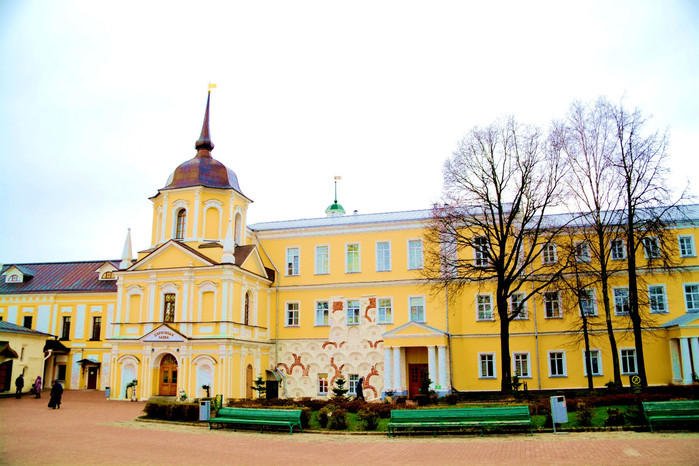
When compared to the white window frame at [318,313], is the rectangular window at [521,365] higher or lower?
lower

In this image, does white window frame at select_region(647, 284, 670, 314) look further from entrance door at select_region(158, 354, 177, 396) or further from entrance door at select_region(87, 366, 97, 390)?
entrance door at select_region(87, 366, 97, 390)

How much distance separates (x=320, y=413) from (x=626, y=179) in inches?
660

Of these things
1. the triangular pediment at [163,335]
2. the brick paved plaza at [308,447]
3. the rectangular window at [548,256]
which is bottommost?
the brick paved plaza at [308,447]

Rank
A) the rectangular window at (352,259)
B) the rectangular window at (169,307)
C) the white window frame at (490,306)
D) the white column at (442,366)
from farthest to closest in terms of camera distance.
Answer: the rectangular window at (352,259) < the rectangular window at (169,307) < the white window frame at (490,306) < the white column at (442,366)

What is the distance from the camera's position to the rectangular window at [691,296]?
101 ft

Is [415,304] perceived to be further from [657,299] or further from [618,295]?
[657,299]

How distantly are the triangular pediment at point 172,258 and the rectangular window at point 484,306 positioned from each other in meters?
15.2

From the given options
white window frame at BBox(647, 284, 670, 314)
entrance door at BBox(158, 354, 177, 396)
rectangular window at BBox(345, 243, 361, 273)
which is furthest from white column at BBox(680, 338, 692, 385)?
entrance door at BBox(158, 354, 177, 396)

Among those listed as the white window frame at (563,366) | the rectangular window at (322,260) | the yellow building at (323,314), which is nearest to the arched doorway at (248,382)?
the yellow building at (323,314)

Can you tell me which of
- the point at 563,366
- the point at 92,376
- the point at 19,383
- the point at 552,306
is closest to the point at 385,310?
the point at 552,306

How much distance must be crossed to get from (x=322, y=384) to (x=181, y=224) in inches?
515

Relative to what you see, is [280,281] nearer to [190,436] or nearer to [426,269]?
[426,269]

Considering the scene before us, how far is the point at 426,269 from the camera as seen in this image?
102ft

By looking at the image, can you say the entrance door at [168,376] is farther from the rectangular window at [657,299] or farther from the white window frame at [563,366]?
the rectangular window at [657,299]
